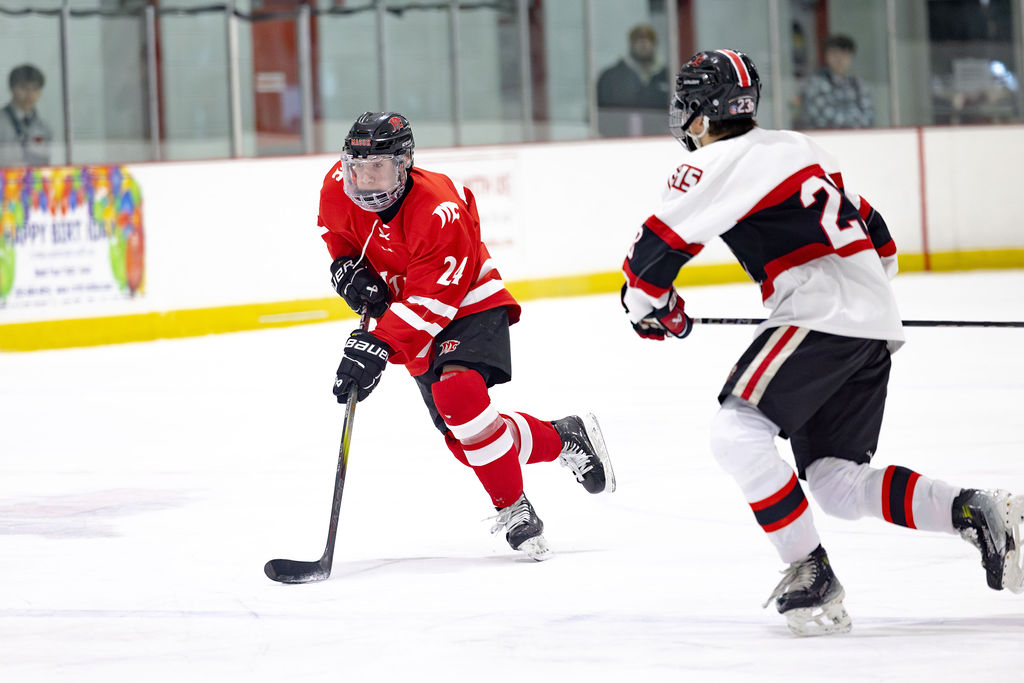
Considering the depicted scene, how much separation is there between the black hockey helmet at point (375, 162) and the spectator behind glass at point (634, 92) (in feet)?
22.8

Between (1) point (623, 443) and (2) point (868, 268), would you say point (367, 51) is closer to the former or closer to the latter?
(1) point (623, 443)

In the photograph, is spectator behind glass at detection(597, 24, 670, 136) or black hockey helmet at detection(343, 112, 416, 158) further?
spectator behind glass at detection(597, 24, 670, 136)

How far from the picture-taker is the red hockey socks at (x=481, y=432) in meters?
2.78

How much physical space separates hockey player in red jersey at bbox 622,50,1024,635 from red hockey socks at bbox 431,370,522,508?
575mm

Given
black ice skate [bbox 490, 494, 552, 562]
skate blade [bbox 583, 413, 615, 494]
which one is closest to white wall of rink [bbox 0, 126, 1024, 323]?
skate blade [bbox 583, 413, 615, 494]

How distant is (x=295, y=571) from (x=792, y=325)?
1.05m

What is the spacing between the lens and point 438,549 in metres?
2.95

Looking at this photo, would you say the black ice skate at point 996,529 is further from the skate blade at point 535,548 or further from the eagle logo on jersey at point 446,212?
the eagle logo on jersey at point 446,212

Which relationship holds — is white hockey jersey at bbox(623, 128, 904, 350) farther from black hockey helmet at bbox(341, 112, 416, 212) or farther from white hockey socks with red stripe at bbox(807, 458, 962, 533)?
black hockey helmet at bbox(341, 112, 416, 212)

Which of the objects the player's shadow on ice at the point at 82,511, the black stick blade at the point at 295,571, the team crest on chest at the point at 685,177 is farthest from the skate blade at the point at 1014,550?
the player's shadow on ice at the point at 82,511

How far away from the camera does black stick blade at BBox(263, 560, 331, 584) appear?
2666 mm

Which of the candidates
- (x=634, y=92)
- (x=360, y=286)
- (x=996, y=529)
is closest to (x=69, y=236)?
(x=634, y=92)

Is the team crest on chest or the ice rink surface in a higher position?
the team crest on chest

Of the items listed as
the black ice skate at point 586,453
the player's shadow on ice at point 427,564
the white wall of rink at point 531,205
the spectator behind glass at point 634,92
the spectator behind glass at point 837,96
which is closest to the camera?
the player's shadow on ice at point 427,564
